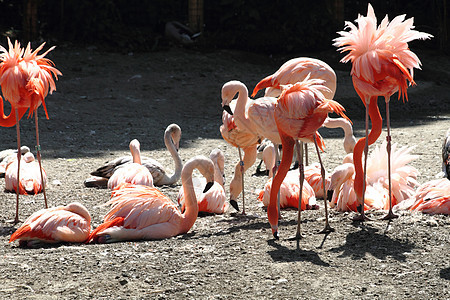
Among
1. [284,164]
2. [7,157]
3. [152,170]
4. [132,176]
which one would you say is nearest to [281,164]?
[284,164]

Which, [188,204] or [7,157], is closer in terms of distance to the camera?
[188,204]

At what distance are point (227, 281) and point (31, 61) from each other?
8.47 feet

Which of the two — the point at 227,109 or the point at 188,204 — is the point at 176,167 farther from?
the point at 188,204

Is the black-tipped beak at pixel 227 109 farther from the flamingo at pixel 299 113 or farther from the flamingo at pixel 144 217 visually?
the flamingo at pixel 299 113

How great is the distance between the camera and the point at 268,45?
13.4 metres

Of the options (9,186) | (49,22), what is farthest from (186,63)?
(9,186)

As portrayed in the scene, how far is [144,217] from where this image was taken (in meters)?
4.10

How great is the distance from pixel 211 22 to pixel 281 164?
10651mm

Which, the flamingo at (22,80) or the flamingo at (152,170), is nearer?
the flamingo at (22,80)

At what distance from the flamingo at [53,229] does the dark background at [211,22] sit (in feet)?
29.9

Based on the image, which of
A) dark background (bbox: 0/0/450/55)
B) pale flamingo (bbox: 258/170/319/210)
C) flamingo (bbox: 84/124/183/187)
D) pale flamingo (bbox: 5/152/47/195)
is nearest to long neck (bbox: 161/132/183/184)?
flamingo (bbox: 84/124/183/187)

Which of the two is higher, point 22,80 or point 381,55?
point 381,55

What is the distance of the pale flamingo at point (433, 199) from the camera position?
4301 mm

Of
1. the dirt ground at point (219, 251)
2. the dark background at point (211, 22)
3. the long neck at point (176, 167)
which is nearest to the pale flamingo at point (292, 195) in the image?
the dirt ground at point (219, 251)
